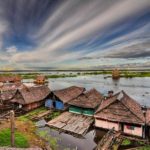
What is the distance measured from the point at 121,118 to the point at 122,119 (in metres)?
0.20

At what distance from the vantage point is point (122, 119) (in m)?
23.1

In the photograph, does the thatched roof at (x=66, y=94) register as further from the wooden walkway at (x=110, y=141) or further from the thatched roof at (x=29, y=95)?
the wooden walkway at (x=110, y=141)

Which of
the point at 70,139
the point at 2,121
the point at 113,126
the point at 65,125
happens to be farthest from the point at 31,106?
the point at 113,126

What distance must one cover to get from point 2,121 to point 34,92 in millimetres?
11395

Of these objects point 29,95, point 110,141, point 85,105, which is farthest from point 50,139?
point 29,95

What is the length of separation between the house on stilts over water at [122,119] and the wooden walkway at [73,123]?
210 cm

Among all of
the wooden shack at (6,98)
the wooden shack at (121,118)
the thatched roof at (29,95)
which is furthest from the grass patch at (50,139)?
the wooden shack at (6,98)

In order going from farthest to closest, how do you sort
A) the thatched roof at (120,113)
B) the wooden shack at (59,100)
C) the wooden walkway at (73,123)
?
the wooden shack at (59,100) → the wooden walkway at (73,123) → the thatched roof at (120,113)

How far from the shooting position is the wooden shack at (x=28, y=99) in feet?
109

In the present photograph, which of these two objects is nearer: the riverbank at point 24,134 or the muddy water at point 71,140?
the riverbank at point 24,134

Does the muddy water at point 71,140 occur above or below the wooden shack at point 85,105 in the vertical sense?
below

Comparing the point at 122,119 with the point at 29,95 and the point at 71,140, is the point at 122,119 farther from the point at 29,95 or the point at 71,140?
the point at 29,95

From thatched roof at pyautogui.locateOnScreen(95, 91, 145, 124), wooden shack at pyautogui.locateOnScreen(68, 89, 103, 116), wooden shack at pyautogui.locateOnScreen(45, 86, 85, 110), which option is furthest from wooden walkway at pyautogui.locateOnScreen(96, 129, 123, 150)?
wooden shack at pyautogui.locateOnScreen(45, 86, 85, 110)

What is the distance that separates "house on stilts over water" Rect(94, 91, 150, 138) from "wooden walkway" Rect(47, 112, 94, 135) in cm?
210
